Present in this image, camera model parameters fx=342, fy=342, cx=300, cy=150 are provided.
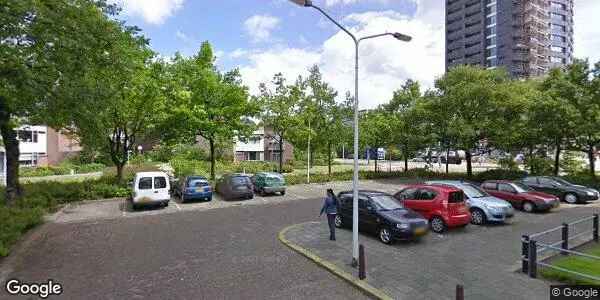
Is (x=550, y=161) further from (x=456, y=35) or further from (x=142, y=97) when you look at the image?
(x=456, y=35)

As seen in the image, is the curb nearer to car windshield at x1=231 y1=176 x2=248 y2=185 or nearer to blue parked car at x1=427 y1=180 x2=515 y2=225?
blue parked car at x1=427 y1=180 x2=515 y2=225

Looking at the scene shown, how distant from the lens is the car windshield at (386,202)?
1137 centimetres

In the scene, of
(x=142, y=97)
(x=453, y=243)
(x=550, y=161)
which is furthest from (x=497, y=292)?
(x=550, y=161)

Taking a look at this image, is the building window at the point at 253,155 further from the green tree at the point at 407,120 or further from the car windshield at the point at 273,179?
the car windshield at the point at 273,179

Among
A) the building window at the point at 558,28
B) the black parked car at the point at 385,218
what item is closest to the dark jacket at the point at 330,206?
the black parked car at the point at 385,218

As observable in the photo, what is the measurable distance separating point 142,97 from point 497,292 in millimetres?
19959

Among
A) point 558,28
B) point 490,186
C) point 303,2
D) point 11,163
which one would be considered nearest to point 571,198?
point 490,186

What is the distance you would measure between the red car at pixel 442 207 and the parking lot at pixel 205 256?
51 centimetres

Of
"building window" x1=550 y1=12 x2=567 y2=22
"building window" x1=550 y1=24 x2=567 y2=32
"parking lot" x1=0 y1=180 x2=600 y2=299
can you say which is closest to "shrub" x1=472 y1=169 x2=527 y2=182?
"parking lot" x1=0 y1=180 x2=600 y2=299

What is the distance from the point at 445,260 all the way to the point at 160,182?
13.8m

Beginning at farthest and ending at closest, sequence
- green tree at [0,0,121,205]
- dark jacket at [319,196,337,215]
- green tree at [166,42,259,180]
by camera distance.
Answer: green tree at [166,42,259,180], dark jacket at [319,196,337,215], green tree at [0,0,121,205]

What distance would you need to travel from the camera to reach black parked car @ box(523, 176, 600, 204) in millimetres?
18859

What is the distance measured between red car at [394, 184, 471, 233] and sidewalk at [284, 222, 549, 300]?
46cm

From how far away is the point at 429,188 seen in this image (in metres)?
12.8
